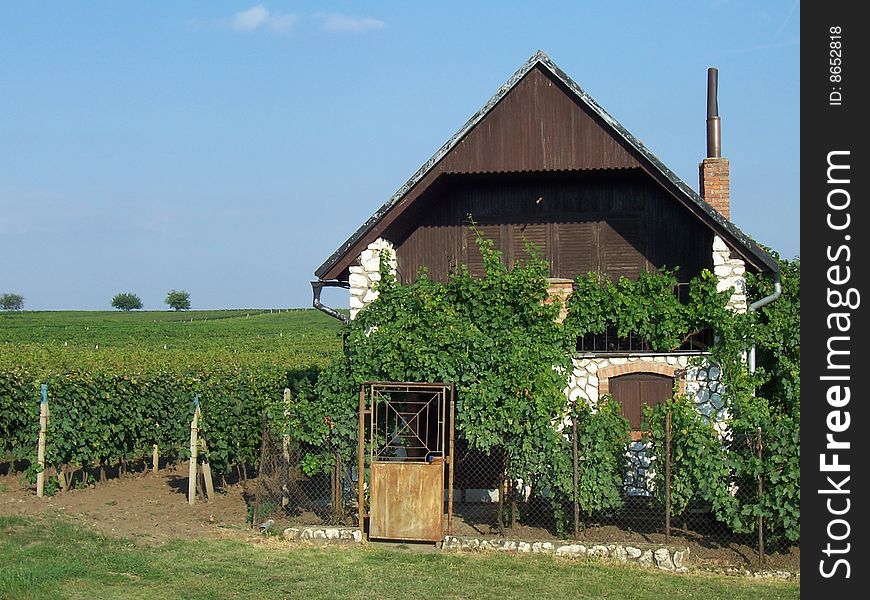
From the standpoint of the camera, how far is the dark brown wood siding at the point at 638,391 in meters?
14.8

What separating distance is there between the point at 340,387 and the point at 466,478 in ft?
9.93

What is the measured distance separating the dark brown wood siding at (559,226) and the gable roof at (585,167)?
83cm

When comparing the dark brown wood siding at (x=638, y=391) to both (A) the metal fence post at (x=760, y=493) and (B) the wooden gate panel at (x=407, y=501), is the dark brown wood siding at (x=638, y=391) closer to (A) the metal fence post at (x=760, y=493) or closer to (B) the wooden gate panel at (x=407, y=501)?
(A) the metal fence post at (x=760, y=493)

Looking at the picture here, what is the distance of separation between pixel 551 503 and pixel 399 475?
2.16 meters

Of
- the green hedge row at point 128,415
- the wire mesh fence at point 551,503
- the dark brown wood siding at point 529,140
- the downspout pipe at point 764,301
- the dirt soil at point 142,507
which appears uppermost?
the dark brown wood siding at point 529,140

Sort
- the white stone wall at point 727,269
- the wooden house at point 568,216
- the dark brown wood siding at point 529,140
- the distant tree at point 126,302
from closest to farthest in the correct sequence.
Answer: the white stone wall at point 727,269 < the wooden house at point 568,216 < the dark brown wood siding at point 529,140 < the distant tree at point 126,302

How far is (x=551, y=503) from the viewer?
13.2 metres

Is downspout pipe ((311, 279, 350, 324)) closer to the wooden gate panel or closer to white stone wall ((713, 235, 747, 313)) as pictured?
the wooden gate panel

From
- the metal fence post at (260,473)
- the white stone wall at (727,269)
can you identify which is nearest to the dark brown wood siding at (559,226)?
the white stone wall at (727,269)

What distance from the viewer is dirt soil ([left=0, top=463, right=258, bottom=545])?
13398 millimetres

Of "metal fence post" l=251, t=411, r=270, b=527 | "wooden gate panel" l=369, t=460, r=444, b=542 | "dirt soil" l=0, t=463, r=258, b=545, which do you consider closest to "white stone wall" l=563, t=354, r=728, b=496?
"wooden gate panel" l=369, t=460, r=444, b=542

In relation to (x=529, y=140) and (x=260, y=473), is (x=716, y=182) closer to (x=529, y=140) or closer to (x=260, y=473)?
(x=529, y=140)

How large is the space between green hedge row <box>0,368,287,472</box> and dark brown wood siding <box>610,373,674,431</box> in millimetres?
5966

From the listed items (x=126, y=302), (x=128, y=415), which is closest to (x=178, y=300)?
(x=126, y=302)
